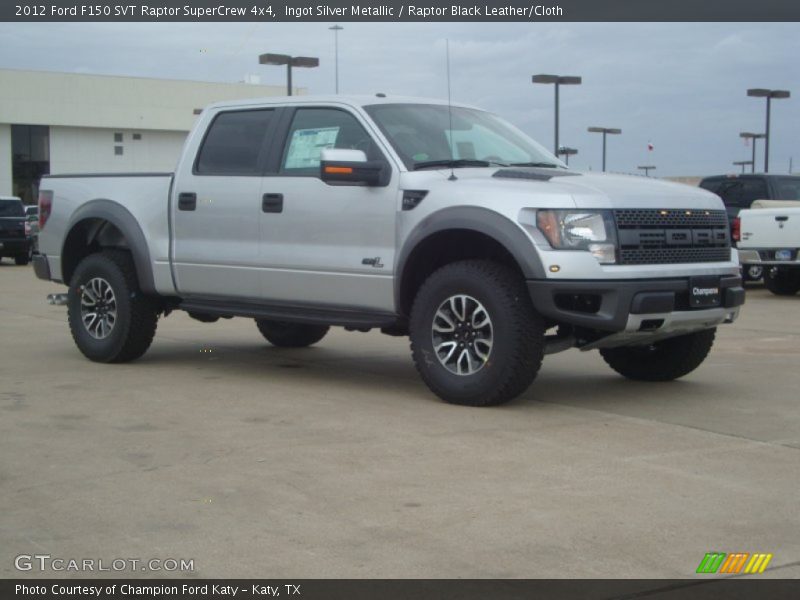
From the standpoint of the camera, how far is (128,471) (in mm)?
5504

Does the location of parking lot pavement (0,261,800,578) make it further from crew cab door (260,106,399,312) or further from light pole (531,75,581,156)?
light pole (531,75,581,156)

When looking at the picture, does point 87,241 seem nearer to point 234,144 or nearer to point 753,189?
point 234,144

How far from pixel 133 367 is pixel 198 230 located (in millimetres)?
1264

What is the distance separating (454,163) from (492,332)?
134 cm

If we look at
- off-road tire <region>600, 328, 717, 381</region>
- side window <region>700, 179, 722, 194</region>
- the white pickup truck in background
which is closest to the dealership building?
side window <region>700, 179, 722, 194</region>

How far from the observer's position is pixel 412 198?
7.31 metres

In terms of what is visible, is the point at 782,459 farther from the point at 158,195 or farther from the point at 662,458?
the point at 158,195

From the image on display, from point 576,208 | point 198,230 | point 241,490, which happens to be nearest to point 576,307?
point 576,208

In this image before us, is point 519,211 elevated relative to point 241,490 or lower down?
elevated

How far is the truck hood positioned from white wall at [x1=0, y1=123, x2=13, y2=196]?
48.5 meters

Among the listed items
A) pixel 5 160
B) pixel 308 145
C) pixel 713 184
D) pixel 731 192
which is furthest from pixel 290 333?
pixel 5 160

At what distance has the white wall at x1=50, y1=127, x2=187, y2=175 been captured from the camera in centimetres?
5334

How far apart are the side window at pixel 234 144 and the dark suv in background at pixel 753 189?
1228cm

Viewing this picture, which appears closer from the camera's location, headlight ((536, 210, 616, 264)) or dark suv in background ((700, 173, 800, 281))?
headlight ((536, 210, 616, 264))
